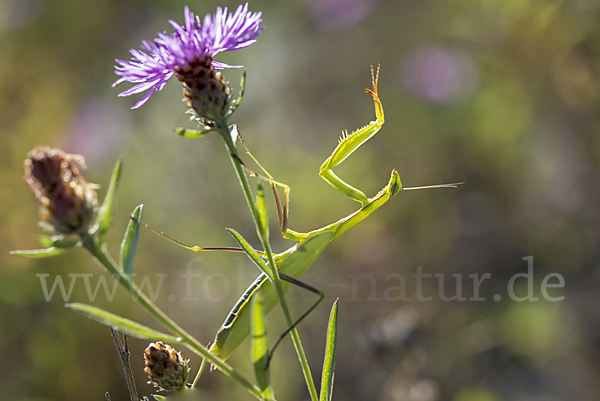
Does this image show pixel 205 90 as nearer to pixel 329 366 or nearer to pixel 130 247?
pixel 130 247

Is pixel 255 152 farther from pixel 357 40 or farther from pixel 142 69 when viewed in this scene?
pixel 142 69

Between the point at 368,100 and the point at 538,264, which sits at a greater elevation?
the point at 368,100

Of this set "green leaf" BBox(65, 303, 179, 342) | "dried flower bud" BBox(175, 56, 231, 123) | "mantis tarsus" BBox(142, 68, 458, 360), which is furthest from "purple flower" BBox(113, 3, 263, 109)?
"green leaf" BBox(65, 303, 179, 342)

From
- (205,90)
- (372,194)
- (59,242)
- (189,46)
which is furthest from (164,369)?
(372,194)

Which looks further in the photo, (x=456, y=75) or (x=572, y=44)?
(x=456, y=75)

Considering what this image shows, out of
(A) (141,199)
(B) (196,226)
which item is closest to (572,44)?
(B) (196,226)

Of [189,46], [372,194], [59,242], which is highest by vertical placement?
[189,46]

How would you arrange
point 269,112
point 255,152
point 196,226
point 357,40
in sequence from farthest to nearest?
point 357,40 → point 269,112 → point 255,152 → point 196,226
